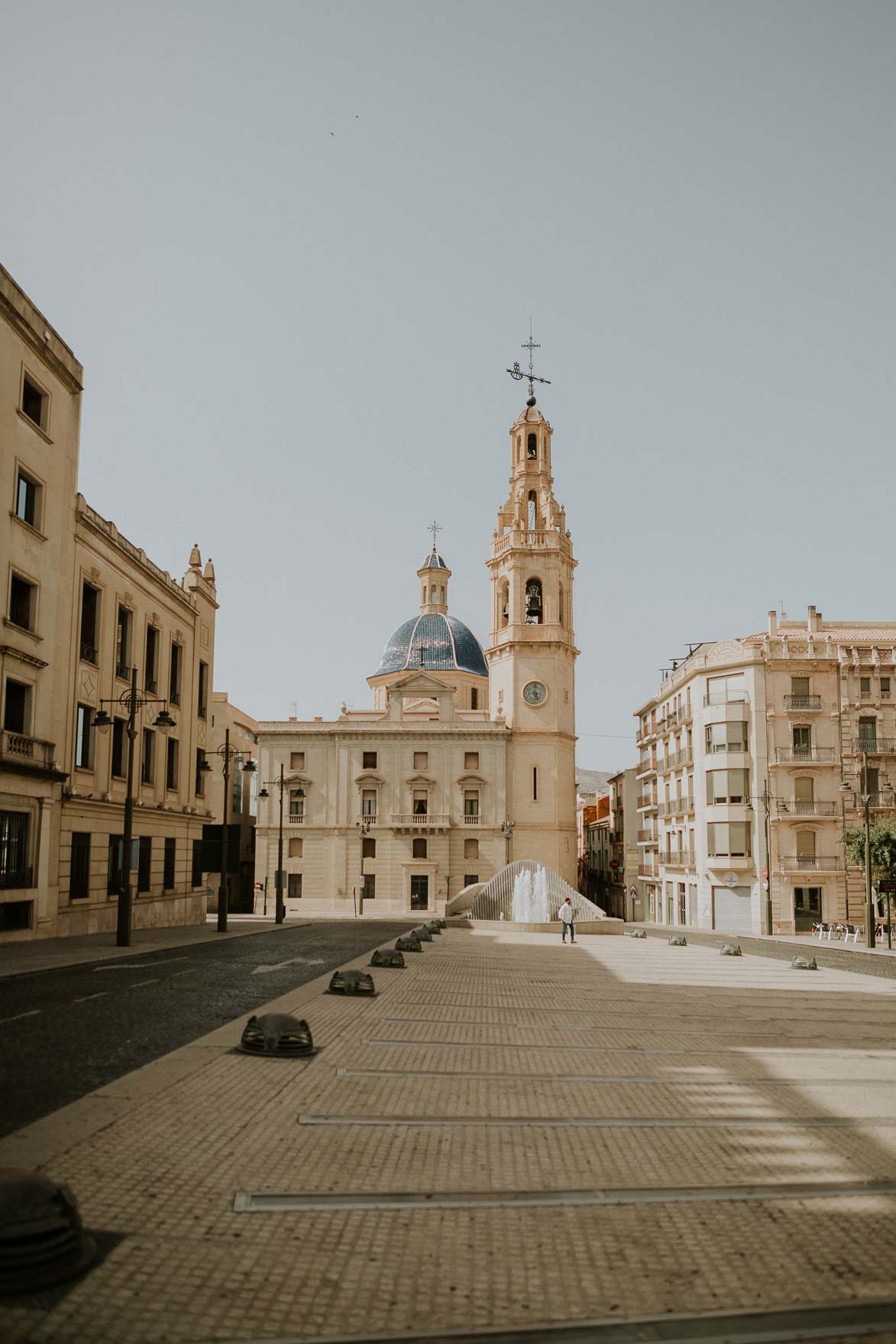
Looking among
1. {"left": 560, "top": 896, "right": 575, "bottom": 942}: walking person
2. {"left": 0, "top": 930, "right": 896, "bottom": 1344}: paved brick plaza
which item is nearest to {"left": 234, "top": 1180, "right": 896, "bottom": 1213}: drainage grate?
{"left": 0, "top": 930, "right": 896, "bottom": 1344}: paved brick plaza

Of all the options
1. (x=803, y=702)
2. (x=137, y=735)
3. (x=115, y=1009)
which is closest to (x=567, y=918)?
(x=137, y=735)

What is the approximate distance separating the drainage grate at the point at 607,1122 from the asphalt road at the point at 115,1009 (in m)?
2.37

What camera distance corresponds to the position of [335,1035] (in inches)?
462

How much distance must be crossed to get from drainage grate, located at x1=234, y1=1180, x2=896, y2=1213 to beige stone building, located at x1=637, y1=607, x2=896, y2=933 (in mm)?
43486

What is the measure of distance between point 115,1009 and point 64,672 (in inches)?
662

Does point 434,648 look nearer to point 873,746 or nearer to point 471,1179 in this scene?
point 873,746

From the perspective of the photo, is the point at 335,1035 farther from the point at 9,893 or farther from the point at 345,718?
the point at 345,718

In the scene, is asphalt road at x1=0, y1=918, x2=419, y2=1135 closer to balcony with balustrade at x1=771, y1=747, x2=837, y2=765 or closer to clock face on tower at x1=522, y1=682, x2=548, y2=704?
balcony with balustrade at x1=771, y1=747, x2=837, y2=765

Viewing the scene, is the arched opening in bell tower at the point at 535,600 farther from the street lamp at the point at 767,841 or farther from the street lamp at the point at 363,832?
the street lamp at the point at 767,841

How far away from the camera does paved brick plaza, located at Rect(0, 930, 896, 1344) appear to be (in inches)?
195

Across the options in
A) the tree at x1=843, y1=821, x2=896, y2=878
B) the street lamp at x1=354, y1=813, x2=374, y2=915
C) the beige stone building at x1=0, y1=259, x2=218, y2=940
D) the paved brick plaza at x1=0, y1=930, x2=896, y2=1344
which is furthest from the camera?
the street lamp at x1=354, y1=813, x2=374, y2=915

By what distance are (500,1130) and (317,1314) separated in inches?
140

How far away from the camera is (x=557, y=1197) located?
6547mm

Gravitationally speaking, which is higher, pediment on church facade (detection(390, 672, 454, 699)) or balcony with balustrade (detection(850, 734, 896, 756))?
pediment on church facade (detection(390, 672, 454, 699))
